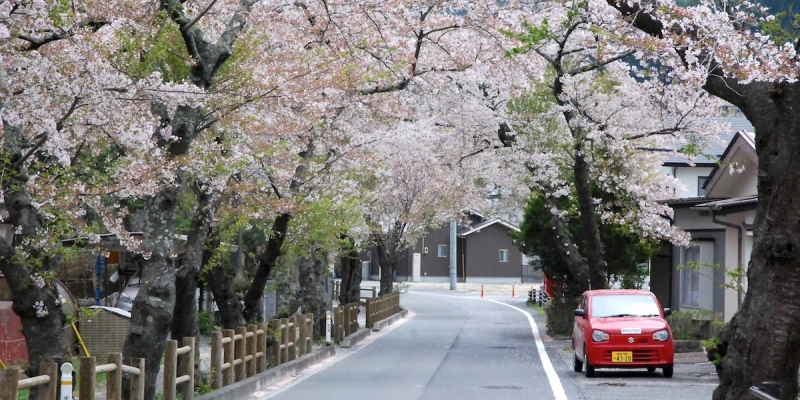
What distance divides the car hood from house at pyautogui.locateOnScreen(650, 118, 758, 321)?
138cm

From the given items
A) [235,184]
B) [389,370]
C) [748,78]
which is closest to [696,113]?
[389,370]

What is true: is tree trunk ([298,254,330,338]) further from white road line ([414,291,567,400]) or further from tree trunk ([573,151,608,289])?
tree trunk ([573,151,608,289])

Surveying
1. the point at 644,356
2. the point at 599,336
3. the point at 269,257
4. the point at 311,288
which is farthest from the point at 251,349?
the point at 311,288

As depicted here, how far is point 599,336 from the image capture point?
17.0m

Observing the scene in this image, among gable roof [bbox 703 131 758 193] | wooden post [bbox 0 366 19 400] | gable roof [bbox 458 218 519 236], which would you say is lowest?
wooden post [bbox 0 366 19 400]

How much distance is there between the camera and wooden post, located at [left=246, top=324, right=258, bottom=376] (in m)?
16.1

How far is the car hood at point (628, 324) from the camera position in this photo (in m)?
17.0

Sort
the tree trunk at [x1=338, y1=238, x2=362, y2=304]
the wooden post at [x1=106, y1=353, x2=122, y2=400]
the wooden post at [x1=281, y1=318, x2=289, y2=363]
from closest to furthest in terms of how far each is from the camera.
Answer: the wooden post at [x1=106, y1=353, x2=122, y2=400], the wooden post at [x1=281, y1=318, x2=289, y2=363], the tree trunk at [x1=338, y1=238, x2=362, y2=304]

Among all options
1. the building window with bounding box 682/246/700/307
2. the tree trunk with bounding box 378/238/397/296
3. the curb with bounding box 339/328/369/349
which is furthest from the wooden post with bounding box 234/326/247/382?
the tree trunk with bounding box 378/238/397/296

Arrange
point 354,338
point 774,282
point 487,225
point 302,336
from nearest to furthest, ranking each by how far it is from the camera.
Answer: point 774,282 → point 302,336 → point 354,338 → point 487,225

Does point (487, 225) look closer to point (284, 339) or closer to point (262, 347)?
point (284, 339)

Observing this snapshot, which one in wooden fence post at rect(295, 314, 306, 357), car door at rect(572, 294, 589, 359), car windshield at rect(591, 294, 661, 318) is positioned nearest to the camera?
car door at rect(572, 294, 589, 359)

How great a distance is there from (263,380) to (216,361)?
6.73ft

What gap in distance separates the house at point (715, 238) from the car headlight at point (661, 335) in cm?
138
